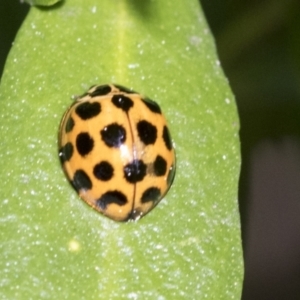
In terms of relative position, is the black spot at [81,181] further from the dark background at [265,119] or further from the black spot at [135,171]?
the dark background at [265,119]

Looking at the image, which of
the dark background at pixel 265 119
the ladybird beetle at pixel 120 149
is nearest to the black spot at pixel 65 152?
the ladybird beetle at pixel 120 149

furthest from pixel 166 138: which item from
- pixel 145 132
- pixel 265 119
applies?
pixel 265 119

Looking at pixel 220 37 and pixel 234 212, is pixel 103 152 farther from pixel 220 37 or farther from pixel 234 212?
pixel 220 37

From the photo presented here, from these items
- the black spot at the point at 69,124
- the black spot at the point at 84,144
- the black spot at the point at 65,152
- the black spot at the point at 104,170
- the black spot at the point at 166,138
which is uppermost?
the black spot at the point at 69,124

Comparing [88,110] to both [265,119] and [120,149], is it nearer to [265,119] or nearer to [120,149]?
[120,149]

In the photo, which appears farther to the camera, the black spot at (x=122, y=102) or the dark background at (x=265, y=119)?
the dark background at (x=265, y=119)

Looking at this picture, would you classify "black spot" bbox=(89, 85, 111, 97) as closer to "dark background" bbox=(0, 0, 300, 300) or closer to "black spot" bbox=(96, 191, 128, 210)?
"black spot" bbox=(96, 191, 128, 210)
